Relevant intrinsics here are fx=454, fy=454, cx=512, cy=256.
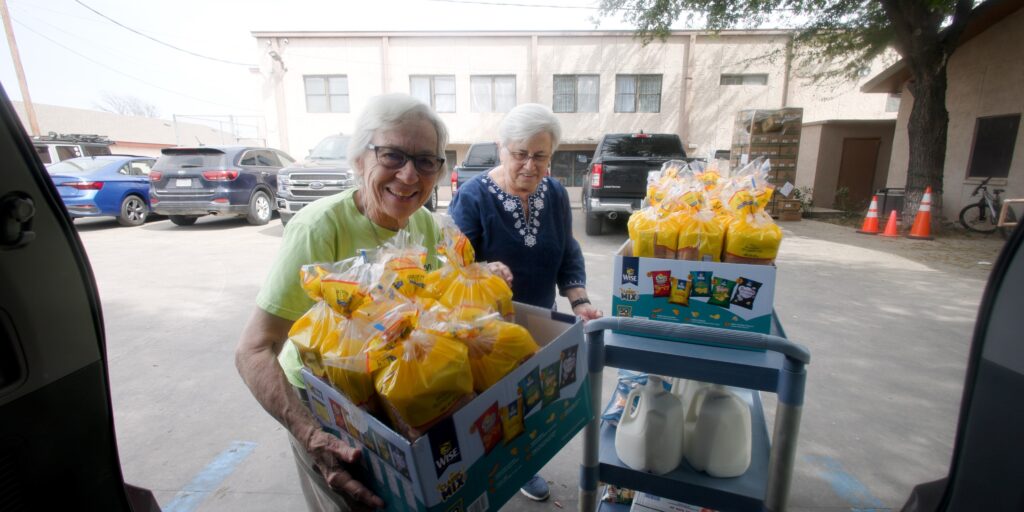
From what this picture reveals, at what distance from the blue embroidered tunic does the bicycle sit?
38.3 feet

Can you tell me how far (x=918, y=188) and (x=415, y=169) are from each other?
1209 cm

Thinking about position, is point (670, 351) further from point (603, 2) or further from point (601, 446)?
point (603, 2)

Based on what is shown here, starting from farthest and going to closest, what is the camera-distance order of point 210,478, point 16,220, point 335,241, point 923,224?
1. point 923,224
2. point 210,478
3. point 335,241
4. point 16,220

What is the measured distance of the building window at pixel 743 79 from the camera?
1898 centimetres

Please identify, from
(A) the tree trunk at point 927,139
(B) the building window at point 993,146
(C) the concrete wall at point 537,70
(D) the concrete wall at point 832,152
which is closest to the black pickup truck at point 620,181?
(A) the tree trunk at point 927,139

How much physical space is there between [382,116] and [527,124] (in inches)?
32.9

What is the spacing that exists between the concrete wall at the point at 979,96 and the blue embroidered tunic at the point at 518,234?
12.3 metres

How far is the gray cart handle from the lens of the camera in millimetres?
1213

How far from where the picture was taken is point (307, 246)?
1.34 metres

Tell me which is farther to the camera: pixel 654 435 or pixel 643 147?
pixel 643 147

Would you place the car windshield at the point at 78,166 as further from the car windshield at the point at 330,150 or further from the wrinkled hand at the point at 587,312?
the wrinkled hand at the point at 587,312

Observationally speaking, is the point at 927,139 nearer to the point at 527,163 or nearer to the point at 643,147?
the point at 643,147

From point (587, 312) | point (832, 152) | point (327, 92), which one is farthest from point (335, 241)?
point (327, 92)

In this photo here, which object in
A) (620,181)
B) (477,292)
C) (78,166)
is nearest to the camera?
(477,292)
